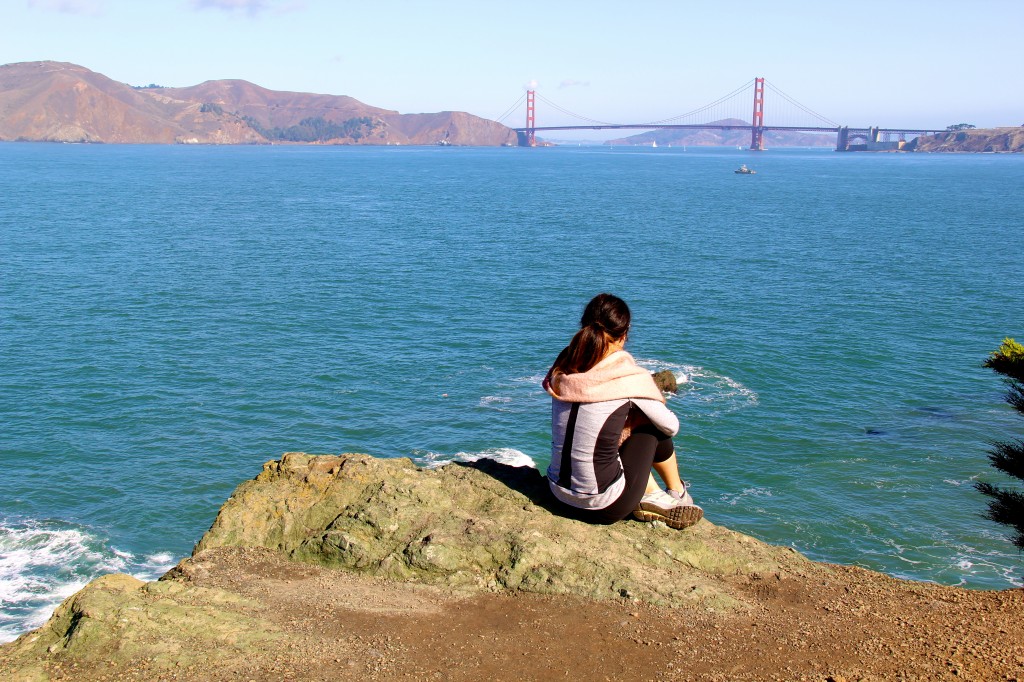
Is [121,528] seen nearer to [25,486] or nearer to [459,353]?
[25,486]

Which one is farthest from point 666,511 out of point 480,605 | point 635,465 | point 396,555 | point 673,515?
point 396,555

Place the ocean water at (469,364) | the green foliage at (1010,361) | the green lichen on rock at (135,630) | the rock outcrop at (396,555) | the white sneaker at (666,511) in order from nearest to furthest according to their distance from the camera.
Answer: the green lichen on rock at (135,630) < the rock outcrop at (396,555) < the white sneaker at (666,511) < the green foliage at (1010,361) < the ocean water at (469,364)

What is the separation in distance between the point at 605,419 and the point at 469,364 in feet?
80.6

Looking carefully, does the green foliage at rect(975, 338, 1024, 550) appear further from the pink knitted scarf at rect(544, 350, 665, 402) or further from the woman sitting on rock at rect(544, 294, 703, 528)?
the pink knitted scarf at rect(544, 350, 665, 402)

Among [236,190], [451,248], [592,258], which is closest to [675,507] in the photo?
[592,258]

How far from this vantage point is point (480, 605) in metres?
6.63

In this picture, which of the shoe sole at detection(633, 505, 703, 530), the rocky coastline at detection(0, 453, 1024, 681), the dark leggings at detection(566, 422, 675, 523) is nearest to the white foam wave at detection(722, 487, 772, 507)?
the rocky coastline at detection(0, 453, 1024, 681)

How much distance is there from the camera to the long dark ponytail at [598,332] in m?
6.92

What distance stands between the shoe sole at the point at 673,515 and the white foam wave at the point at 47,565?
11.9 meters

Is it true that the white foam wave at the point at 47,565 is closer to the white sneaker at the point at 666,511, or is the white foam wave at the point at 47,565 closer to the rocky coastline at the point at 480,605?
the rocky coastline at the point at 480,605

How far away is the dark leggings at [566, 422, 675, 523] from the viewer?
7023 millimetres

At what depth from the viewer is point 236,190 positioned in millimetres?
98312

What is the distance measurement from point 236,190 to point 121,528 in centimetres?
8452

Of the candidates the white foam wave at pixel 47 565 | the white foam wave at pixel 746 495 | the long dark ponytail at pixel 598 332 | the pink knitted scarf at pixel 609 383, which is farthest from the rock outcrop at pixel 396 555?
the white foam wave at pixel 746 495
